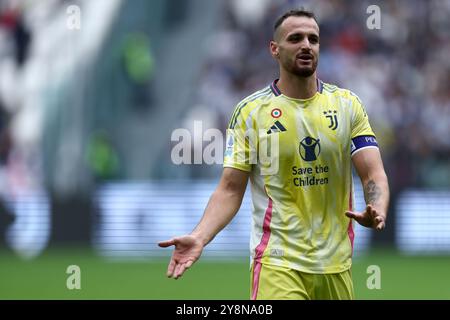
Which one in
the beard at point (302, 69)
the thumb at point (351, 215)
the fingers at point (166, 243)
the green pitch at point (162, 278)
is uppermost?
the beard at point (302, 69)

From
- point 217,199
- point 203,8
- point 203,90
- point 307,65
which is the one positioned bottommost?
point 217,199

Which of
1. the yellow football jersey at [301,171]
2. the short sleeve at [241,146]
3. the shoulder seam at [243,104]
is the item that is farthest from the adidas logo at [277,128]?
the shoulder seam at [243,104]

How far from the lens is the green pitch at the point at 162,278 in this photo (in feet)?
43.9

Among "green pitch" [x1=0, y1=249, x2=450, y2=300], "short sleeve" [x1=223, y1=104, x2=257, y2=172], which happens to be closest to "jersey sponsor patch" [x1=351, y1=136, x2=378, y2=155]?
"short sleeve" [x1=223, y1=104, x2=257, y2=172]

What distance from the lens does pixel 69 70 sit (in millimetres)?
20531

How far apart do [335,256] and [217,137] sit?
12.8m

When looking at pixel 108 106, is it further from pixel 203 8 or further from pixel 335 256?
pixel 335 256

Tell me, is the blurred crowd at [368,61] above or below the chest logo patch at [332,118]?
above

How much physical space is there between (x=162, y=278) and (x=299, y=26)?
28.8ft

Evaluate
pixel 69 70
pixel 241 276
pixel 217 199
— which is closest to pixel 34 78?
pixel 69 70

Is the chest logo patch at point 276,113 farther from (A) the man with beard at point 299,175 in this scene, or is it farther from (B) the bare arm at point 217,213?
(B) the bare arm at point 217,213

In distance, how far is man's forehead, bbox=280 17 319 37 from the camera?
6.94 meters

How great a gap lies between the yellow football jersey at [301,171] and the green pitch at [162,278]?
6.05m

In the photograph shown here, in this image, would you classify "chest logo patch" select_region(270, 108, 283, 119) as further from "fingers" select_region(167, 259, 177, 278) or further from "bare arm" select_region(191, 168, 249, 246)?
"fingers" select_region(167, 259, 177, 278)
